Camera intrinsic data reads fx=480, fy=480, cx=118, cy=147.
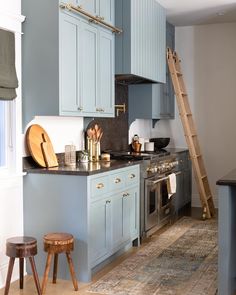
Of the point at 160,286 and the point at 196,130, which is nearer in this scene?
the point at 160,286

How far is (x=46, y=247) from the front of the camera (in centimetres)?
373

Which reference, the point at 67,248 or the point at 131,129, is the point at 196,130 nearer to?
the point at 131,129

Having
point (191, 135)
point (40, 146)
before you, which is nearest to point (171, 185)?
point (191, 135)

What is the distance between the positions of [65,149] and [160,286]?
1611 millimetres

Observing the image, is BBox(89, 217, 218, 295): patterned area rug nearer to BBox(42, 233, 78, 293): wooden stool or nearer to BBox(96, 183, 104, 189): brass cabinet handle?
BBox(42, 233, 78, 293): wooden stool

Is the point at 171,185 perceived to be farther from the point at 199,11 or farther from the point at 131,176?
the point at 199,11

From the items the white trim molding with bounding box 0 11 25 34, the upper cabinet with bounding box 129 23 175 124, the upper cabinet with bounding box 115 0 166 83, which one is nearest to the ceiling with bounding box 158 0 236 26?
the upper cabinet with bounding box 115 0 166 83

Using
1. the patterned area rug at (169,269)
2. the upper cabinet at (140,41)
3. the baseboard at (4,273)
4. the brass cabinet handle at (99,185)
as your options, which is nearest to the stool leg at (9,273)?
the baseboard at (4,273)

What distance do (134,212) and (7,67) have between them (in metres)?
2.03

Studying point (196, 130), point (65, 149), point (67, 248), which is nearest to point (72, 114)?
point (65, 149)

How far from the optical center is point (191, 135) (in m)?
6.61

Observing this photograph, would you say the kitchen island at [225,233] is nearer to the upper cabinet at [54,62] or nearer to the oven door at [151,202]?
the upper cabinet at [54,62]

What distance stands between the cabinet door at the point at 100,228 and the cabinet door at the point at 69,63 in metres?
0.88

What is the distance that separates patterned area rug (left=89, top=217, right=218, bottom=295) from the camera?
12.5 feet
